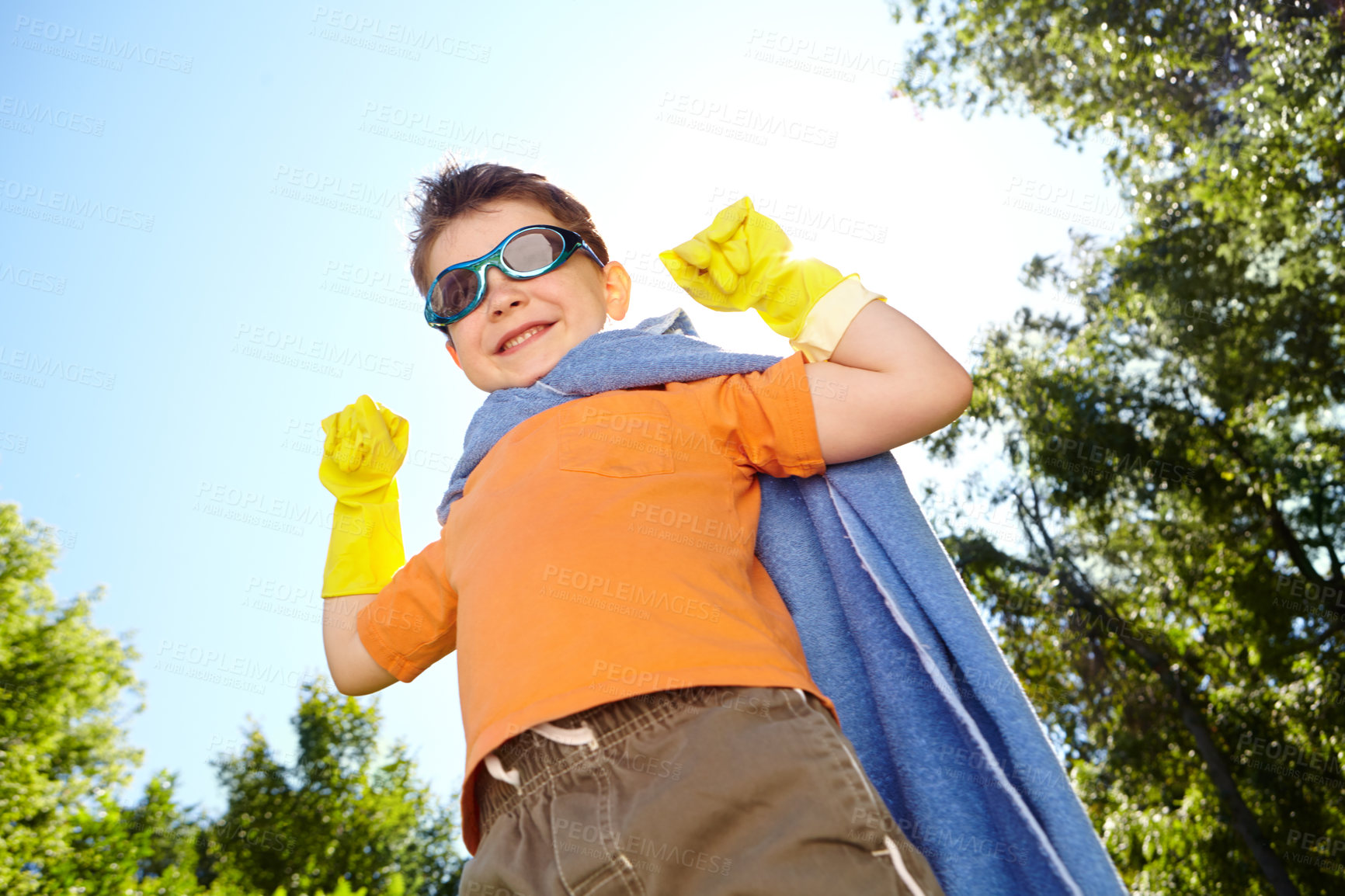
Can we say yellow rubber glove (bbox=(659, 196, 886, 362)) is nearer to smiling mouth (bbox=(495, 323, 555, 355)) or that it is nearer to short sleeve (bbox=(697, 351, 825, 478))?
short sleeve (bbox=(697, 351, 825, 478))

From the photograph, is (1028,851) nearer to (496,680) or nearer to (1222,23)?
(496,680)

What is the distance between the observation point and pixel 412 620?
206 centimetres

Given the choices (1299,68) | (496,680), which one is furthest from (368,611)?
(1299,68)

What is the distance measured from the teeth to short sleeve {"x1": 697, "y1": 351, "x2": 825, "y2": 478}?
0.55 m

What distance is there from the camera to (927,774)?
5.90 ft

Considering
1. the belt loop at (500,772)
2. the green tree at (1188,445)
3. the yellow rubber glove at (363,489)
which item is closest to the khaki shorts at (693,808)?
the belt loop at (500,772)

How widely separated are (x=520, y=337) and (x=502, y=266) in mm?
186

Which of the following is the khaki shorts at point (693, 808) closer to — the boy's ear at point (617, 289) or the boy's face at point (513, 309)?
the boy's face at point (513, 309)

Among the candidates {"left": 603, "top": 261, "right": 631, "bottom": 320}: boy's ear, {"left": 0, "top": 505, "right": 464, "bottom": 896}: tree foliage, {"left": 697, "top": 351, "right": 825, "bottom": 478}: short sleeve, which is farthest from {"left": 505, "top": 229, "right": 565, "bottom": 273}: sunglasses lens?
{"left": 0, "top": 505, "right": 464, "bottom": 896}: tree foliage

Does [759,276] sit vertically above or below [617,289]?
below

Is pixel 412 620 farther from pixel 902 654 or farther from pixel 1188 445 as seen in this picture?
pixel 1188 445

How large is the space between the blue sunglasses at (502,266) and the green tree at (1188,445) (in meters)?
7.87

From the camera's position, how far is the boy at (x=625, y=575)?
→ 1344 mm

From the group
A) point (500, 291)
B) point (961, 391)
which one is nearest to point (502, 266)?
point (500, 291)
